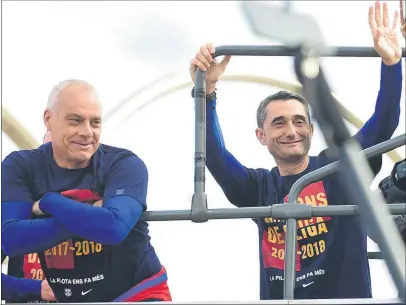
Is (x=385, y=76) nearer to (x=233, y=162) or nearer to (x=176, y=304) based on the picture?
(x=233, y=162)

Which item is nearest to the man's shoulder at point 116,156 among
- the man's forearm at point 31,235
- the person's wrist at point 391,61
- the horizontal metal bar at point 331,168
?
the man's forearm at point 31,235

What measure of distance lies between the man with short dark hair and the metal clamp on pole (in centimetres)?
10

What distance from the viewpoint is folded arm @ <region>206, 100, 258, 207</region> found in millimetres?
3379

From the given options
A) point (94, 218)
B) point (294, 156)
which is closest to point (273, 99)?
point (294, 156)

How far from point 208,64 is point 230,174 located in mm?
641

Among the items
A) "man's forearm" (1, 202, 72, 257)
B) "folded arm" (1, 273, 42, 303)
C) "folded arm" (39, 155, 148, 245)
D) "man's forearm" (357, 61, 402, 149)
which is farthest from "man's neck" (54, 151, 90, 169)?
"man's forearm" (357, 61, 402, 149)

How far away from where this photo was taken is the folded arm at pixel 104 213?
2.62 meters

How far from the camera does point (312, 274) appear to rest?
300cm

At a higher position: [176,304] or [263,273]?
[263,273]

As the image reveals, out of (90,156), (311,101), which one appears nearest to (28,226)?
(90,156)

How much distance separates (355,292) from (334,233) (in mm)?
259

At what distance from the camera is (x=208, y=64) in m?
2.99

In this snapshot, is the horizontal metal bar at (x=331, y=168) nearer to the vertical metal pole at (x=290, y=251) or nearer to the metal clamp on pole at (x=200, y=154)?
the vertical metal pole at (x=290, y=251)

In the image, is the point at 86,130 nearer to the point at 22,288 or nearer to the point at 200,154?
the point at 200,154
